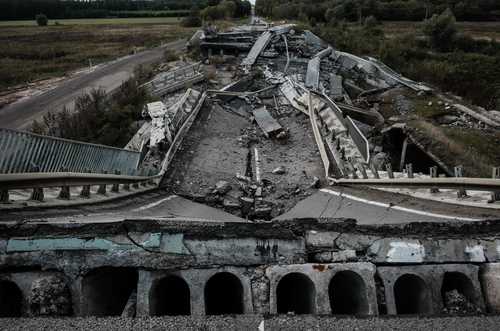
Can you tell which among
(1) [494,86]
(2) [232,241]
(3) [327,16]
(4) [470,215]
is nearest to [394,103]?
(1) [494,86]

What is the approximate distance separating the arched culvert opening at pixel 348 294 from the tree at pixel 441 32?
33.1 meters

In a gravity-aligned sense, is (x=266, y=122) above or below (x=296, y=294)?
above

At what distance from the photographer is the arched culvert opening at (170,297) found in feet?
13.7

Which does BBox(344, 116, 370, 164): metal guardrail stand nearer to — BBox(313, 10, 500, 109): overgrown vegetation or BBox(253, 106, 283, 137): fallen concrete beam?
BBox(253, 106, 283, 137): fallen concrete beam

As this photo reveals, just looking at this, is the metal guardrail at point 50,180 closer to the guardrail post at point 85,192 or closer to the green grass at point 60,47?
the guardrail post at point 85,192

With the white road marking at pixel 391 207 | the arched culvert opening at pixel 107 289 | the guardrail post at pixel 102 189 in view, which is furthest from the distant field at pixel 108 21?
the arched culvert opening at pixel 107 289

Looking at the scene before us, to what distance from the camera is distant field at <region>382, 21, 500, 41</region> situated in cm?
3725

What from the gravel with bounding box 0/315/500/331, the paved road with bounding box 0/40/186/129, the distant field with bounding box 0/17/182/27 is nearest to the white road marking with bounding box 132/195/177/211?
the gravel with bounding box 0/315/500/331

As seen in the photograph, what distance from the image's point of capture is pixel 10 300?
159 inches

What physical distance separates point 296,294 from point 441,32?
110 ft

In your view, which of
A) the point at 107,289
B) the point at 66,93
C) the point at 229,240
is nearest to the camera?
the point at 229,240

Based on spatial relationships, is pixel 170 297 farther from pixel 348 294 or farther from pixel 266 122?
pixel 266 122

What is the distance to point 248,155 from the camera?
39.9 ft

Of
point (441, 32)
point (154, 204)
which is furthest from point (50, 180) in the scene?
point (441, 32)
